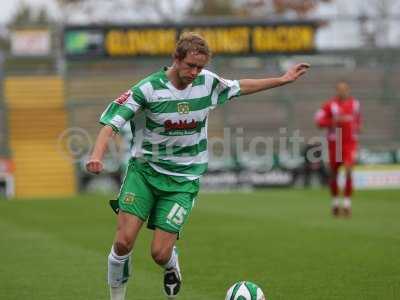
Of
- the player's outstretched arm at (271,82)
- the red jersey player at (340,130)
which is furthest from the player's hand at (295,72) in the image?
the red jersey player at (340,130)

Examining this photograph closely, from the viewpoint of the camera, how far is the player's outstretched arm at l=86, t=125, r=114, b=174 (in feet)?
22.6

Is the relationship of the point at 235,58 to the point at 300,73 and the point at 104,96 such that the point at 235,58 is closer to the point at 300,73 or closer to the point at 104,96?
the point at 104,96

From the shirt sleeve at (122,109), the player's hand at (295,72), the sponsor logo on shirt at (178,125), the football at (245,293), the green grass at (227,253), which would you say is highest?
the player's hand at (295,72)

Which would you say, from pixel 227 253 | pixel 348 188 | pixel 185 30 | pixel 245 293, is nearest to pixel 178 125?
pixel 245 293

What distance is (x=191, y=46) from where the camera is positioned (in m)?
7.30

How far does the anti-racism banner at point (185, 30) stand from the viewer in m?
32.7

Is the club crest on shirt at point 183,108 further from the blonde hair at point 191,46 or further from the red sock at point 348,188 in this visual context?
the red sock at point 348,188

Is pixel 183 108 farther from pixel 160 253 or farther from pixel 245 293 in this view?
pixel 245 293

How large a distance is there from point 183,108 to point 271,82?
0.79m

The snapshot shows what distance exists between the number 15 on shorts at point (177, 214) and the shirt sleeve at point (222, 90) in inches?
34.0

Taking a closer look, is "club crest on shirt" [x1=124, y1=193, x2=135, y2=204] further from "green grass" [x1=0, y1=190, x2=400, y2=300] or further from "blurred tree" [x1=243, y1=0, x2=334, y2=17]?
"blurred tree" [x1=243, y1=0, x2=334, y2=17]

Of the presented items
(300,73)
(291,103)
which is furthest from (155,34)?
(300,73)

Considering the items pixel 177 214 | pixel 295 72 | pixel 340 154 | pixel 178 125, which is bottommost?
pixel 177 214

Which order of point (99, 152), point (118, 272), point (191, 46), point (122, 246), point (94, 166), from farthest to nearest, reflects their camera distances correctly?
point (118, 272) → point (122, 246) → point (191, 46) → point (99, 152) → point (94, 166)
